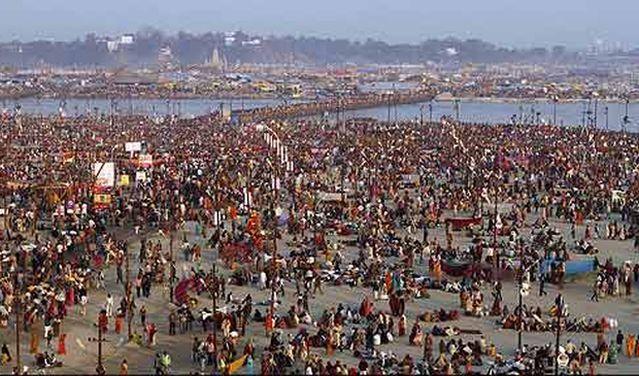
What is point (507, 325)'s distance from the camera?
1973cm

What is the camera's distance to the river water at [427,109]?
274 ft

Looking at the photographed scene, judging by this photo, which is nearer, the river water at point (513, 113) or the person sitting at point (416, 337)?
the person sitting at point (416, 337)

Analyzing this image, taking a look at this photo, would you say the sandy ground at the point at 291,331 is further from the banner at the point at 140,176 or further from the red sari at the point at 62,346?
the banner at the point at 140,176

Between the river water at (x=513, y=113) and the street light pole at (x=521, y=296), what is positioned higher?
the street light pole at (x=521, y=296)

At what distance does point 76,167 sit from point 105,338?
22.4 metres

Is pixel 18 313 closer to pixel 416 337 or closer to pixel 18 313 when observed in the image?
pixel 18 313

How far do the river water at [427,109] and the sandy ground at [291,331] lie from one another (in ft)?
177

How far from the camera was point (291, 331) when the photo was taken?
19438 mm

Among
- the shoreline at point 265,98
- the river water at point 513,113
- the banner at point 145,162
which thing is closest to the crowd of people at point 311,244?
the banner at point 145,162

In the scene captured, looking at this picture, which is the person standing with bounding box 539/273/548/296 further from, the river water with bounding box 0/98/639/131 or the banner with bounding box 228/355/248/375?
the river water with bounding box 0/98/639/131

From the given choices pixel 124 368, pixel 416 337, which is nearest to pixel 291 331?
pixel 416 337

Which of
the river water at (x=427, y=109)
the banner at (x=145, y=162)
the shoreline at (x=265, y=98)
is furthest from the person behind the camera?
the shoreline at (x=265, y=98)

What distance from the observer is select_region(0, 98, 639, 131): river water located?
83625mm

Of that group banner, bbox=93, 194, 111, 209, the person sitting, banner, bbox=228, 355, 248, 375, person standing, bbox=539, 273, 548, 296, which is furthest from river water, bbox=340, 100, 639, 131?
banner, bbox=228, 355, 248, 375
